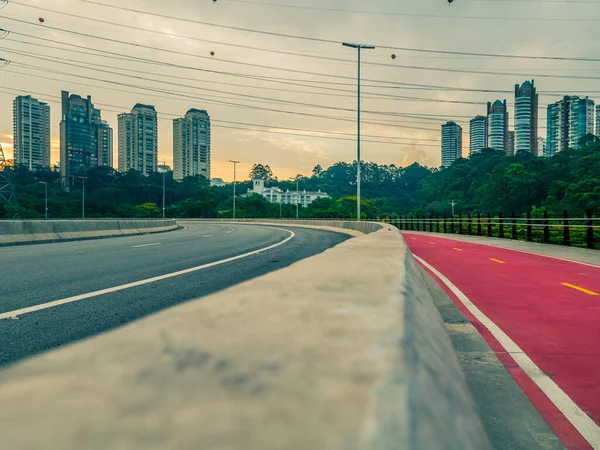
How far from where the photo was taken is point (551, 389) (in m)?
3.56

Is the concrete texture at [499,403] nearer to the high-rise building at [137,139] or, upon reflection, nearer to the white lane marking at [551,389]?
the white lane marking at [551,389]

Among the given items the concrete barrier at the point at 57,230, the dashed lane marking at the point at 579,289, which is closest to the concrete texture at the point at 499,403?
the dashed lane marking at the point at 579,289

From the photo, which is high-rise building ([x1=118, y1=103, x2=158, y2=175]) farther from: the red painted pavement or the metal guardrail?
the red painted pavement

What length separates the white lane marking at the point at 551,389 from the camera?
282cm

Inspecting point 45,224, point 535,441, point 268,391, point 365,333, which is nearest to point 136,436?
point 268,391

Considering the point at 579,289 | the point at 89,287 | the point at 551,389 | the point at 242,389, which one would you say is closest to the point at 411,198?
the point at 579,289

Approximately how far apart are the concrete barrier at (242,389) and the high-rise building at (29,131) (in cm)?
17729

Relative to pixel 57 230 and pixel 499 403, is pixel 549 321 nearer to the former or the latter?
pixel 499 403

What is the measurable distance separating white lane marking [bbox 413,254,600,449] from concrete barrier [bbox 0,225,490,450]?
5.62 feet

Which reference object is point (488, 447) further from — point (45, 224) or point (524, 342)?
point (45, 224)

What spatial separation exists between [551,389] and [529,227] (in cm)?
2349

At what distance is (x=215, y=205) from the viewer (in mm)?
138875

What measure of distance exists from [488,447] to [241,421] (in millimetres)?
823

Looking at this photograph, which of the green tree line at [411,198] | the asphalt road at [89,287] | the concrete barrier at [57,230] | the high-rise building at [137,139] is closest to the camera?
the asphalt road at [89,287]
